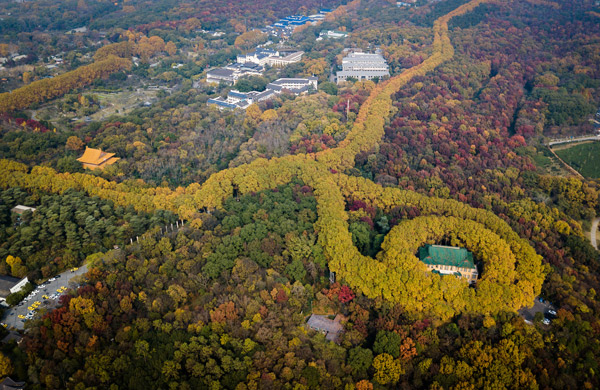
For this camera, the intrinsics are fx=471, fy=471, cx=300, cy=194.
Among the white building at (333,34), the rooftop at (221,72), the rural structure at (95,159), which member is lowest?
the white building at (333,34)

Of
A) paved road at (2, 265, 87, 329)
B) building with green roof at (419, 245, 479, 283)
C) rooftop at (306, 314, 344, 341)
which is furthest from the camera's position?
building with green roof at (419, 245, 479, 283)

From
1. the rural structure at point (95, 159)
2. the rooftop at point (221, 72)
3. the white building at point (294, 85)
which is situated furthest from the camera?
the rooftop at point (221, 72)

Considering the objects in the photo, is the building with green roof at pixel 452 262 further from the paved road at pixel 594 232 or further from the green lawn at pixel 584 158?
the green lawn at pixel 584 158

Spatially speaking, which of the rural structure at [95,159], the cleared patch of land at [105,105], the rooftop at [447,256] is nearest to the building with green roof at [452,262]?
the rooftop at [447,256]

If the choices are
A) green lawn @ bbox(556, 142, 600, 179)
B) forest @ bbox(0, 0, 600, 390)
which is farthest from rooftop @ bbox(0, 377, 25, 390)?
green lawn @ bbox(556, 142, 600, 179)

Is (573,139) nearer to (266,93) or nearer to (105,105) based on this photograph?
(266,93)

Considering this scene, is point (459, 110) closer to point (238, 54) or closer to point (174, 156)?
point (174, 156)

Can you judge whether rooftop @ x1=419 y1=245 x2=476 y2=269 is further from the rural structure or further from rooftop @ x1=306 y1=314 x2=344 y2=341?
the rural structure

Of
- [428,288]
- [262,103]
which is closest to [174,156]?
[262,103]
